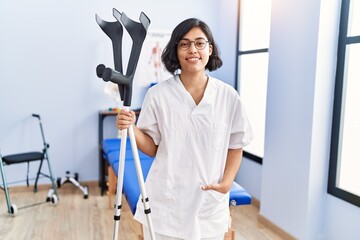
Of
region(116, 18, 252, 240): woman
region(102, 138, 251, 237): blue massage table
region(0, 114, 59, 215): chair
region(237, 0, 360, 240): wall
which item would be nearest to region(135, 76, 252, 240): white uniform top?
region(116, 18, 252, 240): woman

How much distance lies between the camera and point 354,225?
2.07m

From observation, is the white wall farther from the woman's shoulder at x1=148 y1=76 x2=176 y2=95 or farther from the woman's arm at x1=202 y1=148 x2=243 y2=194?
the woman's shoulder at x1=148 y1=76 x2=176 y2=95

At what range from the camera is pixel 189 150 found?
1.13 metres

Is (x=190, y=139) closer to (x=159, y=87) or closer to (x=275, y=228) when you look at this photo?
(x=159, y=87)

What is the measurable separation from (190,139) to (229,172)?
0.64ft

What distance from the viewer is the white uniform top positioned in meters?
1.13

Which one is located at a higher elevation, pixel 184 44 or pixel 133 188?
pixel 184 44

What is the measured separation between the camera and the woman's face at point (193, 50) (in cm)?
112

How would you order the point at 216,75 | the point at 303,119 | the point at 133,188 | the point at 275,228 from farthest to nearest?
the point at 216,75, the point at 275,228, the point at 303,119, the point at 133,188

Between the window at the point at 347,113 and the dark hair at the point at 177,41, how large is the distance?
1256mm

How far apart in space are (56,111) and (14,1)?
1136mm

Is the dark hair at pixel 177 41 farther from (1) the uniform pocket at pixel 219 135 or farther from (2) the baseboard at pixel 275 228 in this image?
(2) the baseboard at pixel 275 228

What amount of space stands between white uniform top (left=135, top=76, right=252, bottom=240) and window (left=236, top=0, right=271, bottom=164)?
6.92 feet

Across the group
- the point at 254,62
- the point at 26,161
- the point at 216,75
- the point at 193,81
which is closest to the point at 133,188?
the point at 193,81
